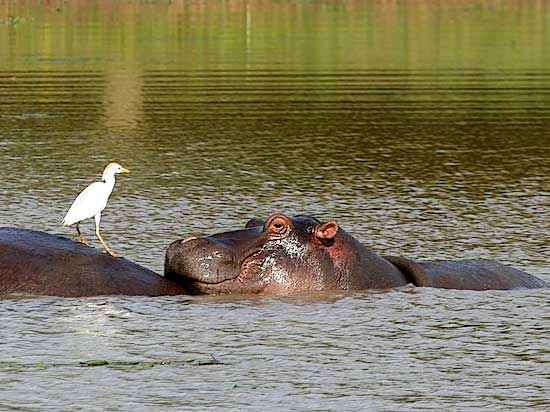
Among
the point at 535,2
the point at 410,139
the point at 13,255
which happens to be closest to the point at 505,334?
the point at 13,255

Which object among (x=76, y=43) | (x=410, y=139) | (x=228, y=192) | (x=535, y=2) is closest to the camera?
(x=228, y=192)

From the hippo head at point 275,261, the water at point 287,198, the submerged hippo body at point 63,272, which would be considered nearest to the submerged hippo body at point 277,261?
the hippo head at point 275,261

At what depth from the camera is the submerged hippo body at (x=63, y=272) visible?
9.98 meters

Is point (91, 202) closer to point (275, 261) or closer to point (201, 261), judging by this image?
point (201, 261)

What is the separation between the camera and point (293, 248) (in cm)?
1007

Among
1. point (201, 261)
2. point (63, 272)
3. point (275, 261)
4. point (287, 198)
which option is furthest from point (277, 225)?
point (287, 198)

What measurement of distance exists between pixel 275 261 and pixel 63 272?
1.40 metres

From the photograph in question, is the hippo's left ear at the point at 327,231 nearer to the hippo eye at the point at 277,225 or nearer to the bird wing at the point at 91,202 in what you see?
the hippo eye at the point at 277,225

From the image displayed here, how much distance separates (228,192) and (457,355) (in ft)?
23.2

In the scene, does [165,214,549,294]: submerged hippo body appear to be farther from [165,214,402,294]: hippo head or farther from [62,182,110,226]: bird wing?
[62,182,110,226]: bird wing

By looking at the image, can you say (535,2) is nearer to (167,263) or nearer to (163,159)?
(163,159)

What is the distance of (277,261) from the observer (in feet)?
33.2

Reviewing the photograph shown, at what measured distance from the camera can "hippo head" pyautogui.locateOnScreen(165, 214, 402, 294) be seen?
995cm

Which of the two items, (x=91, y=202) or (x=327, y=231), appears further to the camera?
(x=91, y=202)
